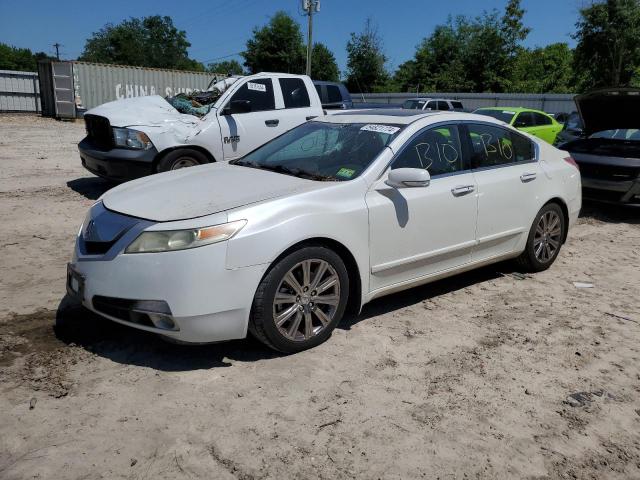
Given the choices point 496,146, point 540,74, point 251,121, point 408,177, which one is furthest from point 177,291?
point 540,74

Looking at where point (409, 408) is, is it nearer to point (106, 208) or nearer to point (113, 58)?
point (106, 208)

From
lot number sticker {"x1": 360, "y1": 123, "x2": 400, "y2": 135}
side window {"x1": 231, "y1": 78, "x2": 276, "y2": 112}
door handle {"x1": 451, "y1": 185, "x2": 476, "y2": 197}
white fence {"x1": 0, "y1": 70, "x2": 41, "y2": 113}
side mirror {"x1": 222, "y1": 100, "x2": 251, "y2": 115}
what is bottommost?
door handle {"x1": 451, "y1": 185, "x2": 476, "y2": 197}

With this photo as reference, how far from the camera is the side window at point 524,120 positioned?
13.7 metres

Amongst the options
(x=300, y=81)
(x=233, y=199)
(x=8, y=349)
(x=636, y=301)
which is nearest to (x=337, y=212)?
(x=233, y=199)

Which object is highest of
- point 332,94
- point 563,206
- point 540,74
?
point 540,74

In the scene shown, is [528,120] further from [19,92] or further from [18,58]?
[18,58]

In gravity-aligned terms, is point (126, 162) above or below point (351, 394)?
above

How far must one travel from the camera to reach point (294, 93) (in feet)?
28.8

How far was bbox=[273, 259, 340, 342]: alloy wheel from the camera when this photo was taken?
3408 millimetres

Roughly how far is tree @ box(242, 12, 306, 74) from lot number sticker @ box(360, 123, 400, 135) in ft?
192

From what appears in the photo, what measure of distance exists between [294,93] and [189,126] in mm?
1910

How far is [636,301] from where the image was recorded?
4.80 meters

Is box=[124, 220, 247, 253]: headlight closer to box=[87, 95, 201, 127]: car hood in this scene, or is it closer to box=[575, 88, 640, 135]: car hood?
box=[87, 95, 201, 127]: car hood

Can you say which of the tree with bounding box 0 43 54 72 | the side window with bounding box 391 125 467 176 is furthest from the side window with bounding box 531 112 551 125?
the tree with bounding box 0 43 54 72
